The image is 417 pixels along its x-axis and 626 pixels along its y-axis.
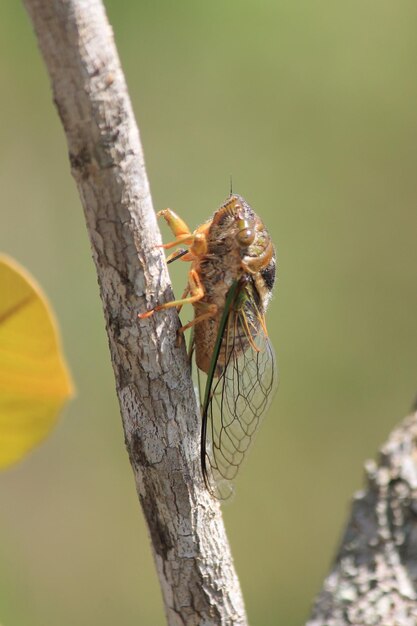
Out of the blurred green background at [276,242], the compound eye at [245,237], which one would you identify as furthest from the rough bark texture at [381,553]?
the blurred green background at [276,242]

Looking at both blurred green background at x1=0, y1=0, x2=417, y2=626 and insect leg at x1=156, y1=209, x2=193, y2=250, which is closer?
insect leg at x1=156, y1=209, x2=193, y2=250

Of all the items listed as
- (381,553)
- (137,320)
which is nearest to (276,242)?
(381,553)

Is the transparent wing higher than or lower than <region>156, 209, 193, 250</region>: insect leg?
lower

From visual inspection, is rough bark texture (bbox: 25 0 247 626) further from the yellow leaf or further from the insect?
the insect

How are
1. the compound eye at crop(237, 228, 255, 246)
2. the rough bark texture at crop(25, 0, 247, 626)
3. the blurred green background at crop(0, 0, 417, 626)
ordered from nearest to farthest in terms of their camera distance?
Result: the rough bark texture at crop(25, 0, 247, 626) < the compound eye at crop(237, 228, 255, 246) < the blurred green background at crop(0, 0, 417, 626)

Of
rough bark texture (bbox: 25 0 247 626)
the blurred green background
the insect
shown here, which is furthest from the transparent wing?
the blurred green background

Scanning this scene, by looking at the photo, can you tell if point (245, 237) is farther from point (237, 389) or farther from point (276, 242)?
point (276, 242)

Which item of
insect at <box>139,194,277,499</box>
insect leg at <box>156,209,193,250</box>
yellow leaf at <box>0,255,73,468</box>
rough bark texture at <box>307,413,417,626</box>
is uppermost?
insect leg at <box>156,209,193,250</box>
